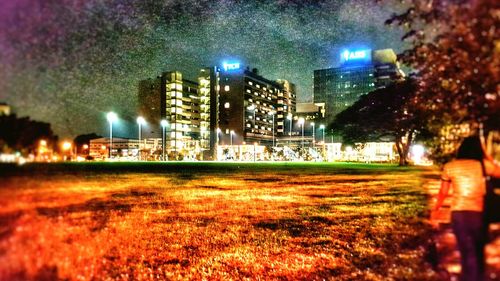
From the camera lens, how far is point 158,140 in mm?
13406

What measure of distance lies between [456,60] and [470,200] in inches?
72.0

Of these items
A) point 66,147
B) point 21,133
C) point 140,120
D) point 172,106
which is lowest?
point 66,147

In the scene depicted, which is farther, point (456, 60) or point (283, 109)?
point (283, 109)

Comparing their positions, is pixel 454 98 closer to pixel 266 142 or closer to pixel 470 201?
pixel 470 201

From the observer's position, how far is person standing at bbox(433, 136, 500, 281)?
16.1ft

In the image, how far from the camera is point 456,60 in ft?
15.4

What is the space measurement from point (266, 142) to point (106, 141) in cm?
14416

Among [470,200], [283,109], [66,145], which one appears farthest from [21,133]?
[283,109]

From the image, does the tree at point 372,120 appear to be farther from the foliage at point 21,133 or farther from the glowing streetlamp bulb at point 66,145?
the foliage at point 21,133

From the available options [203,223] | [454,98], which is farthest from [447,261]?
[203,223]

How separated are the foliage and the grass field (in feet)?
1.04

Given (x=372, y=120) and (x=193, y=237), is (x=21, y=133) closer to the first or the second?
(x=193, y=237)

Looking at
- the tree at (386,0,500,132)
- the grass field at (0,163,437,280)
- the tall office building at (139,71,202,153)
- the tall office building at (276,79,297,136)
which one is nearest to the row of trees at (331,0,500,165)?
the tree at (386,0,500,132)

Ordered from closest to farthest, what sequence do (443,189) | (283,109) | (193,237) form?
(443,189)
(193,237)
(283,109)
